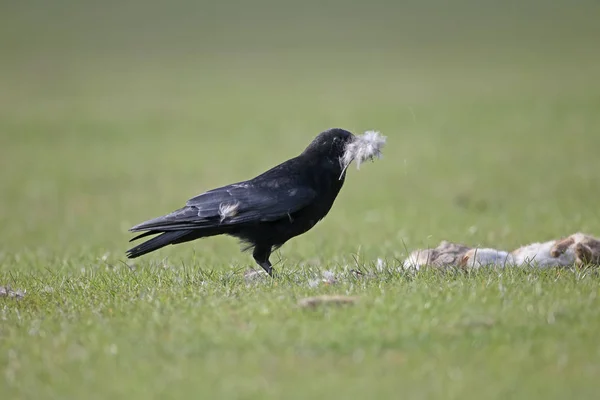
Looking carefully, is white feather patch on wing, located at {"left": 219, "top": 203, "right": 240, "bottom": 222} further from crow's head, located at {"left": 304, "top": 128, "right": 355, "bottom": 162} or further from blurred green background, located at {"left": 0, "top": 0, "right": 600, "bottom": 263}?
blurred green background, located at {"left": 0, "top": 0, "right": 600, "bottom": 263}

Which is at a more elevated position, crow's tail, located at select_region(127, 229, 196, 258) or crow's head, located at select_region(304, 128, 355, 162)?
crow's head, located at select_region(304, 128, 355, 162)

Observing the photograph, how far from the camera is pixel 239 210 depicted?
7684 mm

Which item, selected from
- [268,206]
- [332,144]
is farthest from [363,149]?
[268,206]

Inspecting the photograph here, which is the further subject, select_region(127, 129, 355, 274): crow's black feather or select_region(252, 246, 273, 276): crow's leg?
select_region(252, 246, 273, 276): crow's leg

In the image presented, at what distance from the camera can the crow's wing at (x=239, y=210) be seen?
7629 mm

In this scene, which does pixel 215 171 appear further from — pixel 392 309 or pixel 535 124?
pixel 392 309

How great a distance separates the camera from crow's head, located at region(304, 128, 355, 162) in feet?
26.2

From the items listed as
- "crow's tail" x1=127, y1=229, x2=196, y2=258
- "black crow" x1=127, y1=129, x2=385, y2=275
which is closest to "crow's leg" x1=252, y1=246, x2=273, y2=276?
"black crow" x1=127, y1=129, x2=385, y2=275

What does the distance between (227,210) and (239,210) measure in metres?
0.10

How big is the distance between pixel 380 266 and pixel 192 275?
1469 mm

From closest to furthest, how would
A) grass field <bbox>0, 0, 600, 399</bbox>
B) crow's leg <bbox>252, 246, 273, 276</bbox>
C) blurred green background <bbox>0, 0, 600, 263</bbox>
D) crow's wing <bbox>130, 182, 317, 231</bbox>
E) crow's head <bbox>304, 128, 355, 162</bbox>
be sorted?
1. grass field <bbox>0, 0, 600, 399</bbox>
2. crow's wing <bbox>130, 182, 317, 231</bbox>
3. crow's leg <bbox>252, 246, 273, 276</bbox>
4. crow's head <bbox>304, 128, 355, 162</bbox>
5. blurred green background <bbox>0, 0, 600, 263</bbox>

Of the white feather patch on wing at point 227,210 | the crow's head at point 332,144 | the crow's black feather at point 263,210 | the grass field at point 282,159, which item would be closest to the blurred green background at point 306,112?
the grass field at point 282,159

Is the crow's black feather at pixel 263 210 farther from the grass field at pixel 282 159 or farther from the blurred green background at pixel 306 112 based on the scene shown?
the blurred green background at pixel 306 112

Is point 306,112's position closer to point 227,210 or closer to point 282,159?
point 282,159
